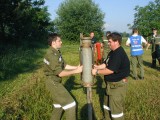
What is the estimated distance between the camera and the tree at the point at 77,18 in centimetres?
5162

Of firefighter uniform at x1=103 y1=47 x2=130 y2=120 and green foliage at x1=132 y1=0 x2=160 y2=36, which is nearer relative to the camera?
firefighter uniform at x1=103 y1=47 x2=130 y2=120

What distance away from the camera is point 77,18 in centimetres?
5225

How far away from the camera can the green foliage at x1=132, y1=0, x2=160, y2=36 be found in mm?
67062

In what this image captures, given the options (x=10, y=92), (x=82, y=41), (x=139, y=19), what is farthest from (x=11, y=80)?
(x=139, y=19)

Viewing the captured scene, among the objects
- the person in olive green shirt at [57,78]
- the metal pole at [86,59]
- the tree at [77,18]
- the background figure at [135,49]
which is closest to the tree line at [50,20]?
the tree at [77,18]

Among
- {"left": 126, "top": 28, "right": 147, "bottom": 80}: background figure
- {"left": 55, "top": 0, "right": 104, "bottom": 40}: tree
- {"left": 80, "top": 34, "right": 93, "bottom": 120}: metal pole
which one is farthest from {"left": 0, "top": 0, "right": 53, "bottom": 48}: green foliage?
{"left": 80, "top": 34, "right": 93, "bottom": 120}: metal pole

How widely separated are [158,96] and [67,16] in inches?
1823

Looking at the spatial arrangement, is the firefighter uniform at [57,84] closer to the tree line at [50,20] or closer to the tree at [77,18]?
the tree line at [50,20]

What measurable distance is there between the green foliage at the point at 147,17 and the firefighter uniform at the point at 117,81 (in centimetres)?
6289

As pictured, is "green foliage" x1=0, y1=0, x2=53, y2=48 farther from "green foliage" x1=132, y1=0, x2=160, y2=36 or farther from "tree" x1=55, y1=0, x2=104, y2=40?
"green foliage" x1=132, y1=0, x2=160, y2=36

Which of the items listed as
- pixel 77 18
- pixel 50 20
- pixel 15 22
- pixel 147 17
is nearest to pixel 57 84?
pixel 15 22

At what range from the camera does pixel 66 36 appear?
51969 millimetres

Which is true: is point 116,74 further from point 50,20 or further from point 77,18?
point 77,18

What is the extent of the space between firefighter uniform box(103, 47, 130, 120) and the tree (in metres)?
46.1
